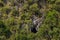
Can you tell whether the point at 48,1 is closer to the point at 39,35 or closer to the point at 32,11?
the point at 32,11

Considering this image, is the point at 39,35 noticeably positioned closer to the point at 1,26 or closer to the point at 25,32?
the point at 25,32

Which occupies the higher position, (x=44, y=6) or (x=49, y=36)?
(x=44, y=6)

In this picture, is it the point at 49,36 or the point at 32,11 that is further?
the point at 32,11

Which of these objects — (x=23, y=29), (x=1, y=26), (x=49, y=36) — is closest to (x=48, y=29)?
(x=49, y=36)

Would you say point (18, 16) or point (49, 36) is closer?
point (49, 36)

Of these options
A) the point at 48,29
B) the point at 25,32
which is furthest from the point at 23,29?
the point at 48,29

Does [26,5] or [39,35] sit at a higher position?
[26,5]
